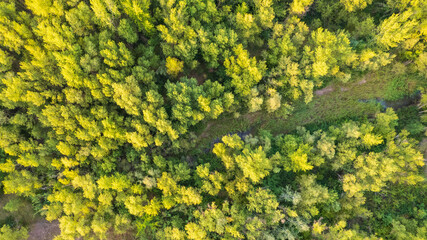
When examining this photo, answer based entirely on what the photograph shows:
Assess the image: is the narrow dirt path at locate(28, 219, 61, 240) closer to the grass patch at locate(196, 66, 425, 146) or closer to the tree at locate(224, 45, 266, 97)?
the grass patch at locate(196, 66, 425, 146)

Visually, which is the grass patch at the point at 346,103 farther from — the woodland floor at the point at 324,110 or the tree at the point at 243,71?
the tree at the point at 243,71

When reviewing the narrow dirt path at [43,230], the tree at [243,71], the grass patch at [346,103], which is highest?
the tree at [243,71]

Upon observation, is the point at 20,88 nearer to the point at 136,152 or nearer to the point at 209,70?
the point at 136,152

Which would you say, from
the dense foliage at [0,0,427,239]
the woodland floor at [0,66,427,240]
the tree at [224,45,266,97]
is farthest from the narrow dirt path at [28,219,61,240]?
the tree at [224,45,266,97]

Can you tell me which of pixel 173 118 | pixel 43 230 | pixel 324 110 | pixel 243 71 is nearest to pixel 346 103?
pixel 324 110

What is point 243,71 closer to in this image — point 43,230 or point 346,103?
point 346,103

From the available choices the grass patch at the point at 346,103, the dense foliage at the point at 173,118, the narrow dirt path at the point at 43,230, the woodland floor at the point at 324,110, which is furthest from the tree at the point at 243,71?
the narrow dirt path at the point at 43,230

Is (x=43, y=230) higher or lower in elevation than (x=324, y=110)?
higher

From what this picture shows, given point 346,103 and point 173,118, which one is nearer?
point 173,118

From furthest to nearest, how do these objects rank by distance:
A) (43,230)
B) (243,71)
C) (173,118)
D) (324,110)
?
(324,110) → (43,230) → (243,71) → (173,118)

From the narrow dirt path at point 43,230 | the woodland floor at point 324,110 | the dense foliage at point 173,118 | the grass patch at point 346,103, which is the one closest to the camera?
the dense foliage at point 173,118
